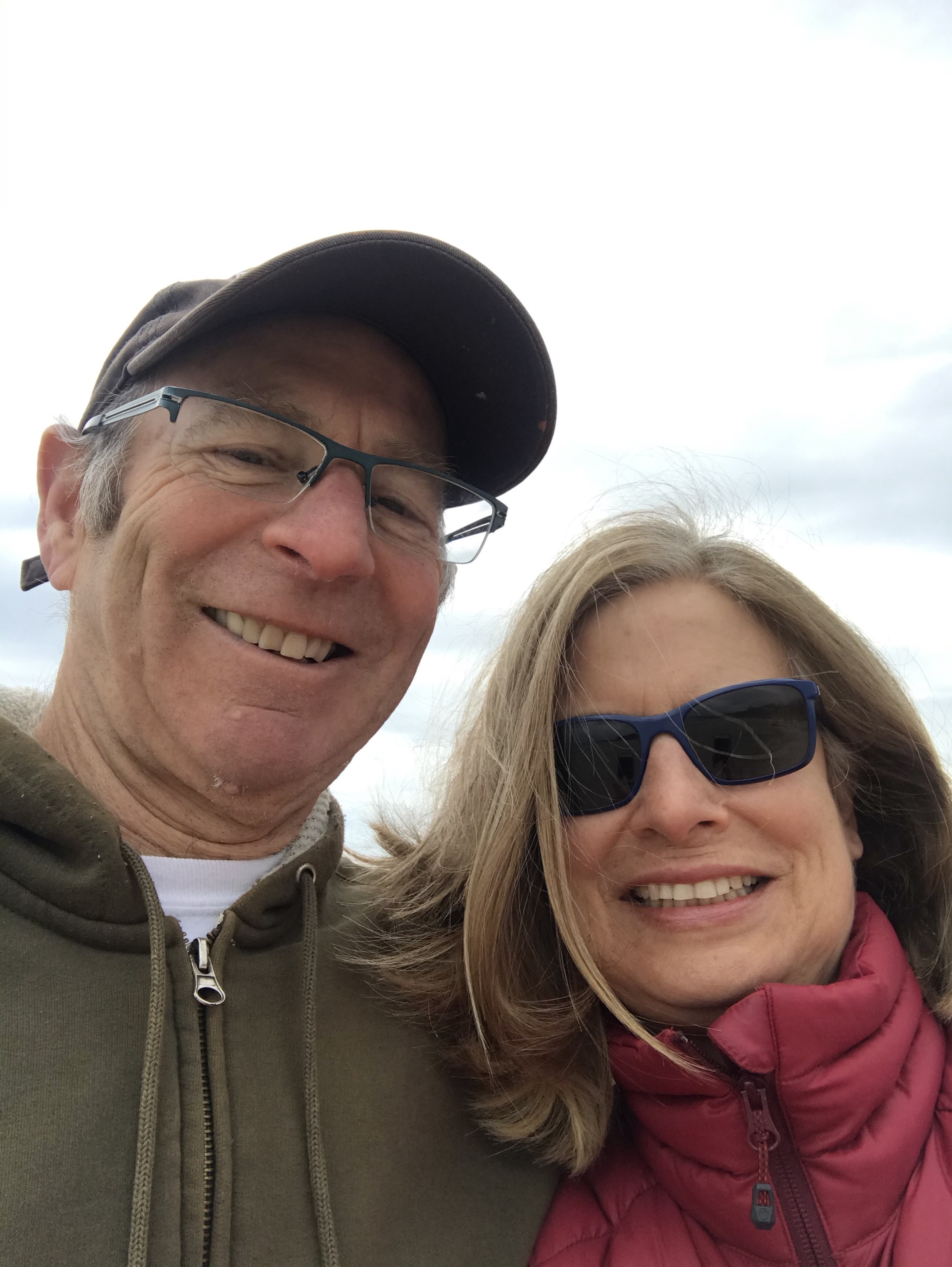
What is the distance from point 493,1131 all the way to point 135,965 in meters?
0.89

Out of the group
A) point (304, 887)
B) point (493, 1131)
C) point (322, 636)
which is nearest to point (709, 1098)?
point (493, 1131)

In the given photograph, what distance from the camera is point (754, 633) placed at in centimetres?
212

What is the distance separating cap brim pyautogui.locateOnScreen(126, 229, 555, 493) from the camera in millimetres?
1917

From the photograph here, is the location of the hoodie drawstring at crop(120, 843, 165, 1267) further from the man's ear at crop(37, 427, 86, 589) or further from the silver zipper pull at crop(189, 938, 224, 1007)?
the man's ear at crop(37, 427, 86, 589)

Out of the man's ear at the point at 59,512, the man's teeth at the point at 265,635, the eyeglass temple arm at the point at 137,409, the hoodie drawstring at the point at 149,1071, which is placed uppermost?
the eyeglass temple arm at the point at 137,409

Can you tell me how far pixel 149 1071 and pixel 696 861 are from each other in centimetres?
117

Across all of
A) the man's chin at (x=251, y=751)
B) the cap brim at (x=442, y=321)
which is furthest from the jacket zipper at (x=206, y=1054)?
the cap brim at (x=442, y=321)

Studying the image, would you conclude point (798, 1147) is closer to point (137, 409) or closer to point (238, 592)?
point (238, 592)

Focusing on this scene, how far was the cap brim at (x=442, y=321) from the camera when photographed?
75.5 inches

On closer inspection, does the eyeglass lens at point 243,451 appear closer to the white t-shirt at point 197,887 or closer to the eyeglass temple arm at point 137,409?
the eyeglass temple arm at point 137,409

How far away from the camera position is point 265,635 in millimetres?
1962

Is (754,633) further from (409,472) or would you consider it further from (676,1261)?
(676,1261)

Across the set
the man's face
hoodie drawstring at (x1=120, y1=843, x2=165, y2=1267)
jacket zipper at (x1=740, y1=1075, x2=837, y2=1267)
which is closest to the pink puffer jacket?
jacket zipper at (x1=740, y1=1075, x2=837, y2=1267)

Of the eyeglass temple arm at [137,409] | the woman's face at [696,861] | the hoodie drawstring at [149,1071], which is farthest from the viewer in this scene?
the eyeglass temple arm at [137,409]
